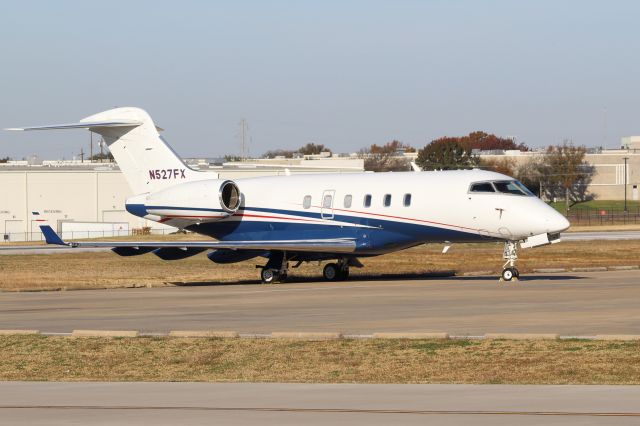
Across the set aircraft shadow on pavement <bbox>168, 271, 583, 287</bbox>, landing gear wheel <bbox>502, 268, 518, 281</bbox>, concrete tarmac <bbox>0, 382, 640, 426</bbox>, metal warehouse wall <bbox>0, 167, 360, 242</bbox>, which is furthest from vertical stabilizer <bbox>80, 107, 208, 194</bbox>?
metal warehouse wall <bbox>0, 167, 360, 242</bbox>

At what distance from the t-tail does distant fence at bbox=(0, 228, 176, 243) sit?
4378cm

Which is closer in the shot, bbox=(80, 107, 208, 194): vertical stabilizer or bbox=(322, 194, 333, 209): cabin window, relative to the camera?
bbox=(322, 194, 333, 209): cabin window

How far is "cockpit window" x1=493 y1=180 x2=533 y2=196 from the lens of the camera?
119ft

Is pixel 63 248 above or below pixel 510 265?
below

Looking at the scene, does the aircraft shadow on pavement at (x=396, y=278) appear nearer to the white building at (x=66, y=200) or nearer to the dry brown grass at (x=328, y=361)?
the dry brown grass at (x=328, y=361)

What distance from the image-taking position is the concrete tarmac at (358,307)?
73.9 feet

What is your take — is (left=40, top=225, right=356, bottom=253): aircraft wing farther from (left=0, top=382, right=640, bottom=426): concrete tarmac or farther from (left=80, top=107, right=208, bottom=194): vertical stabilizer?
(left=0, top=382, right=640, bottom=426): concrete tarmac

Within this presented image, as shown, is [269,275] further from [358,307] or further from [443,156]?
[443,156]

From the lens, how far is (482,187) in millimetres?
36594

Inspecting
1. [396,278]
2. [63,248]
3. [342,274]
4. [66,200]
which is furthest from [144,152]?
[66,200]

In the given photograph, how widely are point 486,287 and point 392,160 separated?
136 metres

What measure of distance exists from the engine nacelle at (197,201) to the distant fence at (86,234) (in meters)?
45.5

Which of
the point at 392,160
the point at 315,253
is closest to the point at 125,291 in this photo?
the point at 315,253

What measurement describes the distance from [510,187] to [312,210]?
6.93 meters
